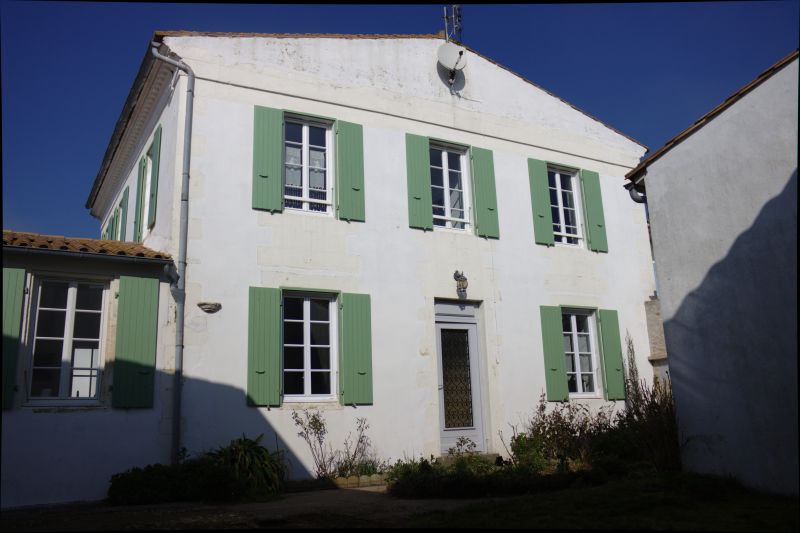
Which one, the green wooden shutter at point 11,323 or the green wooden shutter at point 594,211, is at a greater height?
the green wooden shutter at point 594,211

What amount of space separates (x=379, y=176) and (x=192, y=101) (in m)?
2.93

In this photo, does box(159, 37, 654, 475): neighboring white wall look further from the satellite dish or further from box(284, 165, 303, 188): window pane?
box(284, 165, 303, 188): window pane

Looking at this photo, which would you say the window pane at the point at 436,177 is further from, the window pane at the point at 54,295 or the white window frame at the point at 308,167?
the window pane at the point at 54,295

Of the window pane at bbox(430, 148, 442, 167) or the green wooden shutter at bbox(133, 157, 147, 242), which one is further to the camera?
the window pane at bbox(430, 148, 442, 167)

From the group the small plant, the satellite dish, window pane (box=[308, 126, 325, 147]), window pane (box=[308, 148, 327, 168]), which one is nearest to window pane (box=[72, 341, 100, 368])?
the small plant

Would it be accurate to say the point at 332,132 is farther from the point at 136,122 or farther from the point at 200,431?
the point at 200,431

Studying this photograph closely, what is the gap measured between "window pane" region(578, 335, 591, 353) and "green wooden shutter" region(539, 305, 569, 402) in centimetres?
63

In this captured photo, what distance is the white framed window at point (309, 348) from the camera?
9195 millimetres

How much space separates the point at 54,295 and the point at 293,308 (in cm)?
297

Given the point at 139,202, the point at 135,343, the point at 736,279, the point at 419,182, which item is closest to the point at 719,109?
the point at 736,279

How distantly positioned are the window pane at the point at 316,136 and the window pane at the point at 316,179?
482 mm

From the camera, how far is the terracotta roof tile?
25.8ft

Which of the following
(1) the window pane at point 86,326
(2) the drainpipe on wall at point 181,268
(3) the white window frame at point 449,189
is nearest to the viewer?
(2) the drainpipe on wall at point 181,268

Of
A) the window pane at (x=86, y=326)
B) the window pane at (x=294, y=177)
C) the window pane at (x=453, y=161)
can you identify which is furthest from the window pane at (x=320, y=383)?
the window pane at (x=453, y=161)
